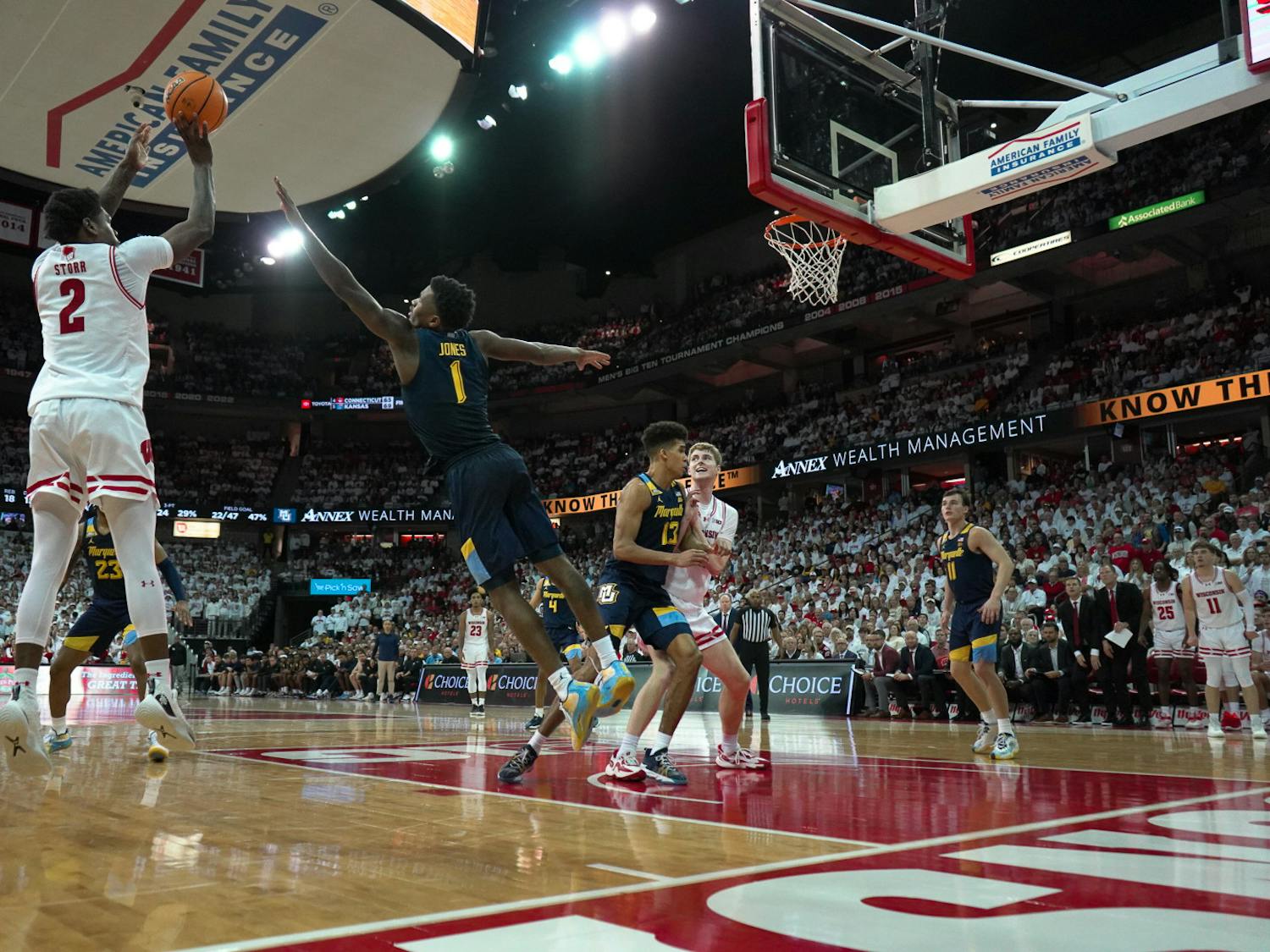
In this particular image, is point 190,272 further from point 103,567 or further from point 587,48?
point 103,567

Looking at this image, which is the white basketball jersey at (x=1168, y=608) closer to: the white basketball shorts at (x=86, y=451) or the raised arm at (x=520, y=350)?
the raised arm at (x=520, y=350)

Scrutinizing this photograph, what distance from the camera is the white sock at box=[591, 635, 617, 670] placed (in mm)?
4535

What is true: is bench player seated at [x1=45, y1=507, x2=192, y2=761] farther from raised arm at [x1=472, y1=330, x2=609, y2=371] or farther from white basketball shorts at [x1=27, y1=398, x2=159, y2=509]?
raised arm at [x1=472, y1=330, x2=609, y2=371]

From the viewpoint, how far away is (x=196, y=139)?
15.1 feet

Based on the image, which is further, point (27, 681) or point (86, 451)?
point (86, 451)

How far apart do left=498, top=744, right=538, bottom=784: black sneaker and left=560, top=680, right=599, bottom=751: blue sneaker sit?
108cm

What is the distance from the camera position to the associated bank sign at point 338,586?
126 ft

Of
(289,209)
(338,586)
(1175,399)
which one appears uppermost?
(1175,399)

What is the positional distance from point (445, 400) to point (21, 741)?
7.25 ft

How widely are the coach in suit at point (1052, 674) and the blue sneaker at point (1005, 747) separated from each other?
607cm

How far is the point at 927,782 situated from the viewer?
5.23 metres

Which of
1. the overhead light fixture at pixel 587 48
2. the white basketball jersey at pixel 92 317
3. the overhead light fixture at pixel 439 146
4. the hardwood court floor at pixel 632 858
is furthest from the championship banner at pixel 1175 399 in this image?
the white basketball jersey at pixel 92 317

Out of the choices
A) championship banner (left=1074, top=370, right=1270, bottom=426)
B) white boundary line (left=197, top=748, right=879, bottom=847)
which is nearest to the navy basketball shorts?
white boundary line (left=197, top=748, right=879, bottom=847)

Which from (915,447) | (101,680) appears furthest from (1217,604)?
(101,680)
